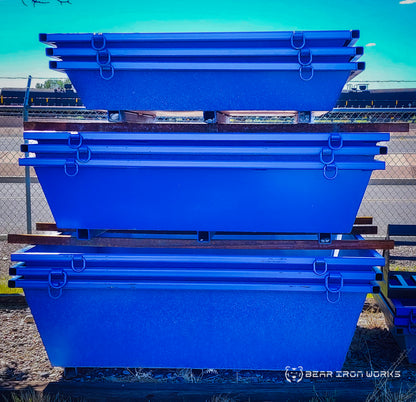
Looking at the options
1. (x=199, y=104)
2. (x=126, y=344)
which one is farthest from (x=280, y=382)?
(x=199, y=104)

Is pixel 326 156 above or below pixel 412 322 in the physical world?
above

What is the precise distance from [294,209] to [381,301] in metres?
1.31

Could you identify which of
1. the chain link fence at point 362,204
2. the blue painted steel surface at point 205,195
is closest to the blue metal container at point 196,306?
the blue painted steel surface at point 205,195

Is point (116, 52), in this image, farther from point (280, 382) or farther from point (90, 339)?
point (280, 382)

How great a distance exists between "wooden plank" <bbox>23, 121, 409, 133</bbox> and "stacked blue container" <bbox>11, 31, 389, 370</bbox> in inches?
1.9

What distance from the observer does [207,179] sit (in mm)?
2947

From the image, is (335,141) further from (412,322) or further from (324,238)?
(412,322)

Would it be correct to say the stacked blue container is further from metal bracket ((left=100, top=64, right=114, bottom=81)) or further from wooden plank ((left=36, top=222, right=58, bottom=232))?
wooden plank ((left=36, top=222, right=58, bottom=232))

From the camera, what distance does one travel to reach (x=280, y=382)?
3105mm

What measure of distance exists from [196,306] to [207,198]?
Result: 2.30 ft

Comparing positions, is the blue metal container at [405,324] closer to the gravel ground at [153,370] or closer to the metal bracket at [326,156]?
the gravel ground at [153,370]

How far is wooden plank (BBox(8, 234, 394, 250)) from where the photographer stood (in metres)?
2.95

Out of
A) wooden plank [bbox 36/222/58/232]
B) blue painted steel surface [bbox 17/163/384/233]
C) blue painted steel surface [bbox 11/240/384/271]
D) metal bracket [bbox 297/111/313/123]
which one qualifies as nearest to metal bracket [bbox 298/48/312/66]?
metal bracket [bbox 297/111/313/123]

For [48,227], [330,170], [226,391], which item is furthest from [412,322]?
[48,227]
